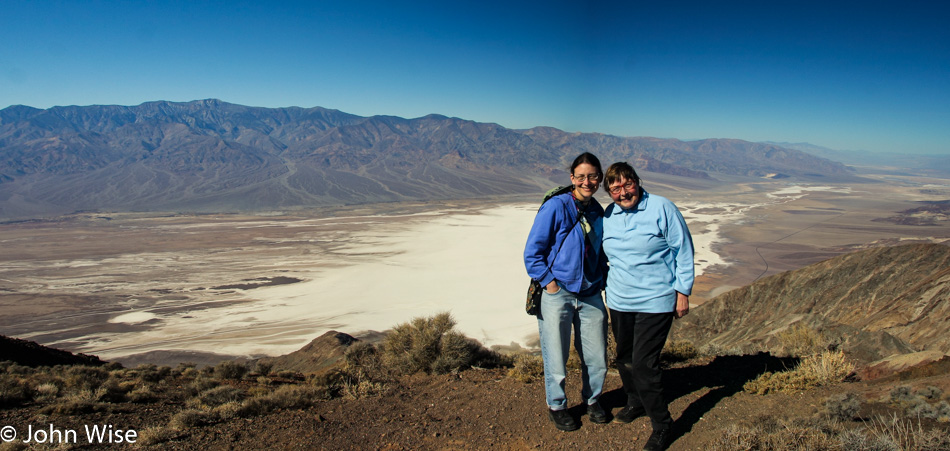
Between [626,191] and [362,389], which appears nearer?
[626,191]

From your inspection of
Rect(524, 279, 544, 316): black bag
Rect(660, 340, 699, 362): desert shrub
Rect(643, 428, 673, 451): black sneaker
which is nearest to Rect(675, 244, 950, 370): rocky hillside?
Rect(660, 340, 699, 362): desert shrub

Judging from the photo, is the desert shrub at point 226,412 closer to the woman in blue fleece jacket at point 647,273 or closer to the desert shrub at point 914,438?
the woman in blue fleece jacket at point 647,273

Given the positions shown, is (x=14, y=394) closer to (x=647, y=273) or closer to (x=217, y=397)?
(x=217, y=397)

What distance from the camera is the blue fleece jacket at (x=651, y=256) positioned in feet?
8.33

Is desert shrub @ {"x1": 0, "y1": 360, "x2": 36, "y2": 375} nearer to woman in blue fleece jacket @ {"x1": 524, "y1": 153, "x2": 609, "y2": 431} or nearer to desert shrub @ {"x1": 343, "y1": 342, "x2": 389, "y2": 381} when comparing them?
desert shrub @ {"x1": 343, "y1": 342, "x2": 389, "y2": 381}

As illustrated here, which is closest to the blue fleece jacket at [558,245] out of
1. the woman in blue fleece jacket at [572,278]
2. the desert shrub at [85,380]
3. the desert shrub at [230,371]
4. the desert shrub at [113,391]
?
the woman in blue fleece jacket at [572,278]

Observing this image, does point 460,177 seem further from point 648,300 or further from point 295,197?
point 648,300

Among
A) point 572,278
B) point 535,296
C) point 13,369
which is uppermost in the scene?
point 572,278

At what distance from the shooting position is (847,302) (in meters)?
11.4

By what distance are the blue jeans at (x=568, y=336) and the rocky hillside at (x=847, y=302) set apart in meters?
5.90

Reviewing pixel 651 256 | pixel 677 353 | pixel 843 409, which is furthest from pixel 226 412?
pixel 677 353

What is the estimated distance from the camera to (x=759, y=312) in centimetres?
1265

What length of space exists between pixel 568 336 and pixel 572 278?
470mm

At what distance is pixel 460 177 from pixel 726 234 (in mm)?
82420
